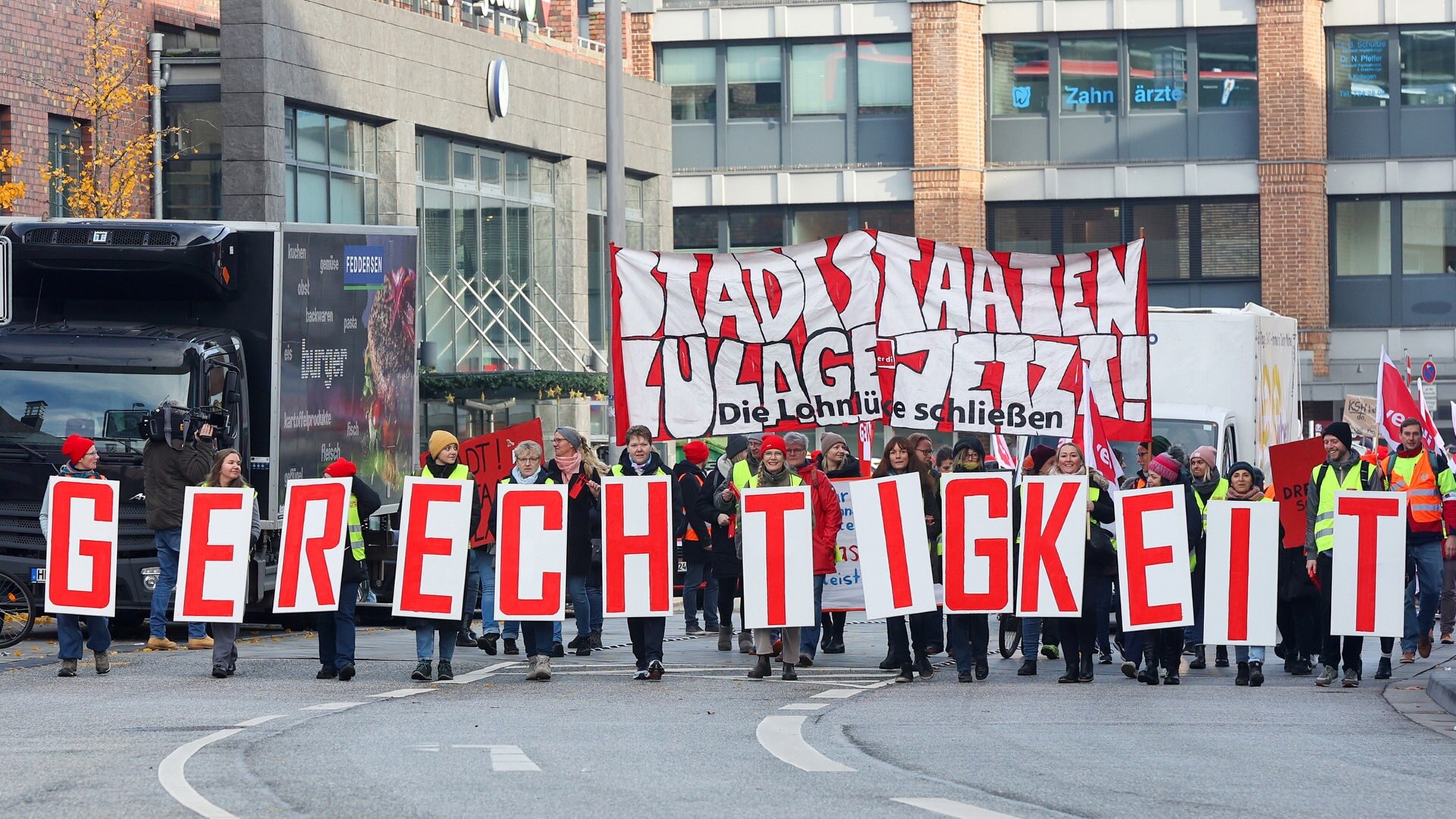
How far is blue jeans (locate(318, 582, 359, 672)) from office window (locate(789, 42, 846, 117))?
3120 cm

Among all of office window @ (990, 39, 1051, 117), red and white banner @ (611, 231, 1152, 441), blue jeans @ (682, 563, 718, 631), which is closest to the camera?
red and white banner @ (611, 231, 1152, 441)

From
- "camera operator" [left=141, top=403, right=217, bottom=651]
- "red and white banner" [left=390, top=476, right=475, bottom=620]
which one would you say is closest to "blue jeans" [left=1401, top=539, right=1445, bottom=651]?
"red and white banner" [left=390, top=476, right=475, bottom=620]

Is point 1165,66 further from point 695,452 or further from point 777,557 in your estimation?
point 777,557

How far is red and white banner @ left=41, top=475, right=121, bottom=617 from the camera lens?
15141 millimetres

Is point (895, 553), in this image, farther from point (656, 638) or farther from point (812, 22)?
point (812, 22)

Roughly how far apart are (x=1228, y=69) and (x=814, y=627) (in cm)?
3034

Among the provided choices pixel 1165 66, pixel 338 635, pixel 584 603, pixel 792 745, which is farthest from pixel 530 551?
pixel 1165 66

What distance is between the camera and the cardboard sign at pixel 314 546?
14.8 m

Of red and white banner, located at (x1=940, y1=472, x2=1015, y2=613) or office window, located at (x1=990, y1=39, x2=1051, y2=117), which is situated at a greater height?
office window, located at (x1=990, y1=39, x2=1051, y2=117)

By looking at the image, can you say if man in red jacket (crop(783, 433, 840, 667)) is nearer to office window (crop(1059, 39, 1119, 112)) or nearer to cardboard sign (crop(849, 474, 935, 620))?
cardboard sign (crop(849, 474, 935, 620))

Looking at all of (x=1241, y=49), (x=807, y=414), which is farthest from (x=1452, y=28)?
(x=807, y=414)

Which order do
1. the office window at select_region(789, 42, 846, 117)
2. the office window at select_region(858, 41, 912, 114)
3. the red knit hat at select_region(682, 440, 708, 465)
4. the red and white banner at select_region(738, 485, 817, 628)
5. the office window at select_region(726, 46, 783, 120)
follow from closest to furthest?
the red and white banner at select_region(738, 485, 817, 628), the red knit hat at select_region(682, 440, 708, 465), the office window at select_region(858, 41, 912, 114), the office window at select_region(789, 42, 846, 117), the office window at select_region(726, 46, 783, 120)

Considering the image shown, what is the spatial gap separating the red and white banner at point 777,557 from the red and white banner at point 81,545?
4.42 metres

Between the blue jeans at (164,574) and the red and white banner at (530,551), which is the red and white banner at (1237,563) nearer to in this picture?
the red and white banner at (530,551)
